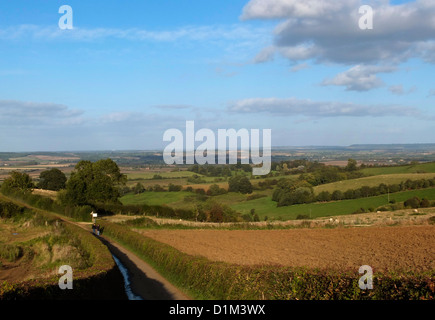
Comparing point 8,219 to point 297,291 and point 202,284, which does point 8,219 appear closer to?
point 202,284

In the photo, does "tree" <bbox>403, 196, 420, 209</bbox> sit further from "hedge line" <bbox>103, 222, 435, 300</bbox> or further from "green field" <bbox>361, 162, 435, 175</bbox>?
"hedge line" <bbox>103, 222, 435, 300</bbox>

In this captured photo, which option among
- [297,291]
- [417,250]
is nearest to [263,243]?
[417,250]

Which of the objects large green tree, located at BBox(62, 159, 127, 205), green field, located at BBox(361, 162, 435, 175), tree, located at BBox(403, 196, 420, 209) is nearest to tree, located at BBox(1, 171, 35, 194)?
large green tree, located at BBox(62, 159, 127, 205)

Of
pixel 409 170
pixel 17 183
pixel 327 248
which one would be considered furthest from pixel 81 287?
pixel 409 170

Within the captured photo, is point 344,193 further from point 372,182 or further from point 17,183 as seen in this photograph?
point 17,183

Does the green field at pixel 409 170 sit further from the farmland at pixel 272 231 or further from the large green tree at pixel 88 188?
the large green tree at pixel 88 188

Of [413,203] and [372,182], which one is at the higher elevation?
[372,182]

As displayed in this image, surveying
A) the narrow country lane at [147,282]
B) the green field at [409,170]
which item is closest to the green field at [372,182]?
the green field at [409,170]

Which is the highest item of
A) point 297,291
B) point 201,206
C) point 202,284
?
point 297,291
